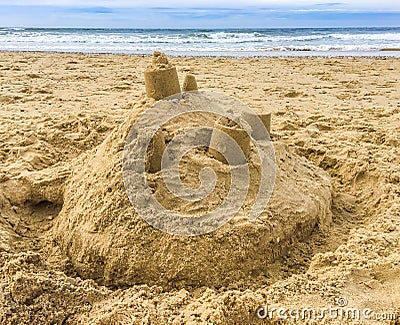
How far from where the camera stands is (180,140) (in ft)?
6.81

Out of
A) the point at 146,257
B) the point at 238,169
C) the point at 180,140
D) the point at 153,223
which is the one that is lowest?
the point at 146,257

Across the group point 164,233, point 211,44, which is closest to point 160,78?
point 164,233

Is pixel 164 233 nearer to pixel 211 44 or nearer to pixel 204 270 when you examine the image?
pixel 204 270

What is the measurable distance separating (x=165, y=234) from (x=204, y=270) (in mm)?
242

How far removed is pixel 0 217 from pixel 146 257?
99 centimetres

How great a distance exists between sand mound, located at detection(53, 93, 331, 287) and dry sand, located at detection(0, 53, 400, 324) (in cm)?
2

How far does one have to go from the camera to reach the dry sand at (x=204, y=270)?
5.20ft

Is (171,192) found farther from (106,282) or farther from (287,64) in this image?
(287,64)

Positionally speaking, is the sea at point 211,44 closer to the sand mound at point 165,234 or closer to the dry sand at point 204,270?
the dry sand at point 204,270

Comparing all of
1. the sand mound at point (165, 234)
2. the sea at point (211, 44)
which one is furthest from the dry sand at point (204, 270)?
the sea at point (211, 44)

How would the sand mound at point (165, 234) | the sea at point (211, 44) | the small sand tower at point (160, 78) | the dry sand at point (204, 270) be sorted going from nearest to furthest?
the dry sand at point (204, 270) < the sand mound at point (165, 234) < the small sand tower at point (160, 78) < the sea at point (211, 44)

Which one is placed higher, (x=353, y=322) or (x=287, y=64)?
(x=287, y=64)

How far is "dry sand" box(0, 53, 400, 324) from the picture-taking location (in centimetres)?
158

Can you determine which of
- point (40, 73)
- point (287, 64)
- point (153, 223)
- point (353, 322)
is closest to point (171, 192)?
point (153, 223)
